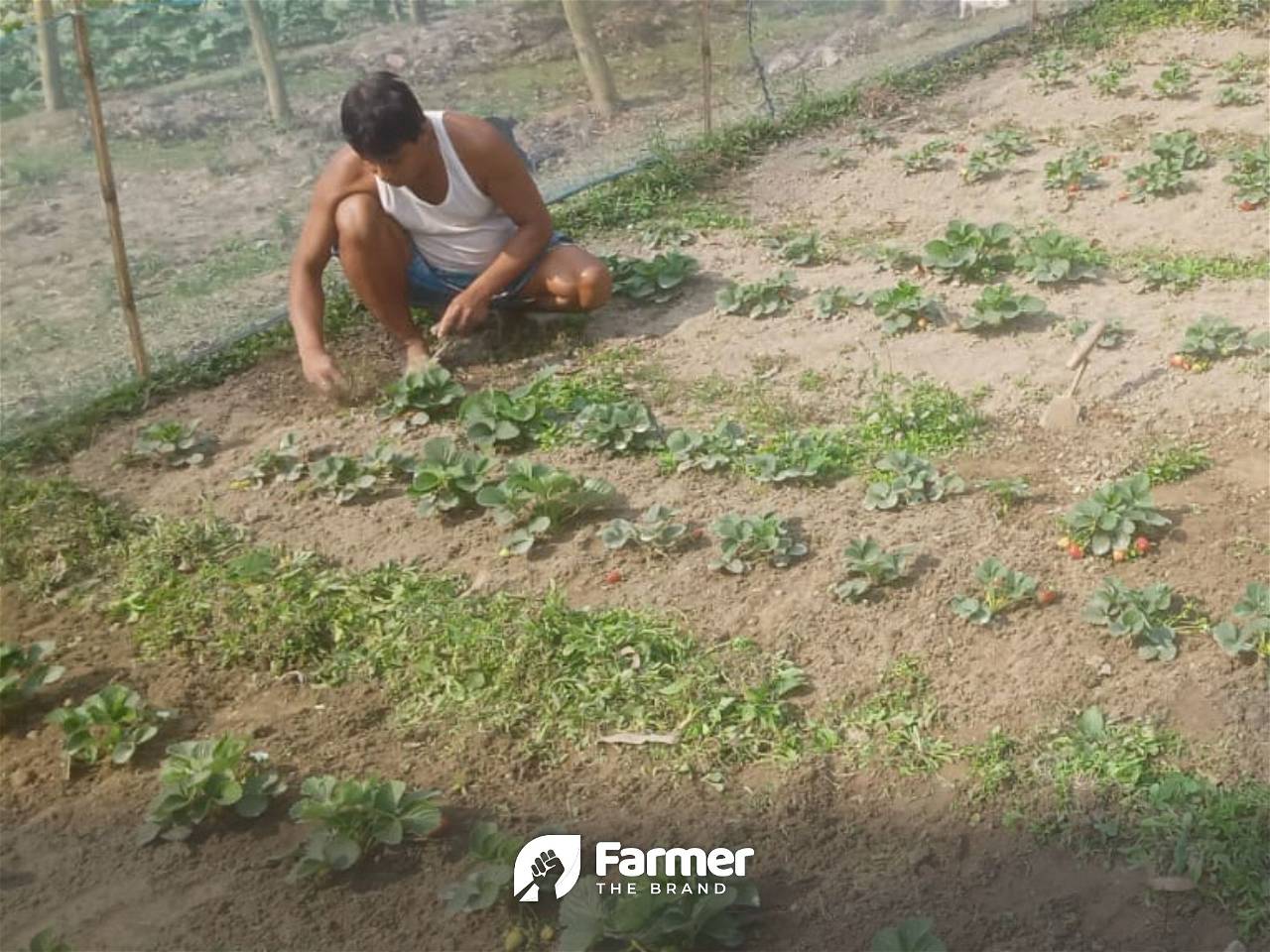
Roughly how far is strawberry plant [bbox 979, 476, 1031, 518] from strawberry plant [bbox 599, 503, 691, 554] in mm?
879

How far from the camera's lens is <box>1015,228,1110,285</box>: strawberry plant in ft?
17.6

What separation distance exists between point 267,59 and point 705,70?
2.50 meters

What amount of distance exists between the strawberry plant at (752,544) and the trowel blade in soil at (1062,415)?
1.12 m

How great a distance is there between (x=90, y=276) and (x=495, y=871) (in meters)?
3.59

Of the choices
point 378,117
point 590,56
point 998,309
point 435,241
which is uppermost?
point 378,117

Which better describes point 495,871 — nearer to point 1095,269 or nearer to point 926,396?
point 926,396

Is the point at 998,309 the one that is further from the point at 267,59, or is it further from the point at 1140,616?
the point at 267,59

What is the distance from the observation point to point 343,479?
4270 millimetres

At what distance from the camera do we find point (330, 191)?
4.93 metres

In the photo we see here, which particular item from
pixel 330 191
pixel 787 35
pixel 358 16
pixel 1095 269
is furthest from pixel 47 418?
pixel 787 35

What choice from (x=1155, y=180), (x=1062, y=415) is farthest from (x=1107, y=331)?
(x=1155, y=180)

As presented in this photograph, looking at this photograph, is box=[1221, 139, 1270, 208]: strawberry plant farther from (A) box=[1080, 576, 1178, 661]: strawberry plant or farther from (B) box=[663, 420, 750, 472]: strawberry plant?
(A) box=[1080, 576, 1178, 661]: strawberry plant

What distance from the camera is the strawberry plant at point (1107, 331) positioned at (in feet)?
15.8

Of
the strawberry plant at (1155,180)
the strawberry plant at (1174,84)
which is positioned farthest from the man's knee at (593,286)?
the strawberry plant at (1174,84)
